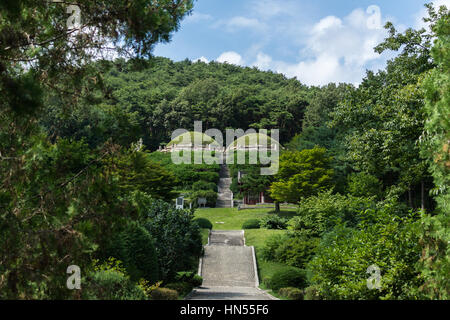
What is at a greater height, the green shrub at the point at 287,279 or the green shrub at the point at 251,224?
the green shrub at the point at 251,224

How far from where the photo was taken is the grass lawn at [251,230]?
20.5 meters

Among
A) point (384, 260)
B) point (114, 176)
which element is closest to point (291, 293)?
point (384, 260)

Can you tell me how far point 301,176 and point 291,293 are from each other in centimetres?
1618

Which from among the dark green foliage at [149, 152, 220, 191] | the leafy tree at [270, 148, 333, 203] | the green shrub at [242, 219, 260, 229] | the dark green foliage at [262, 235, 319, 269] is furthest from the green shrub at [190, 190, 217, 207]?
the dark green foliage at [262, 235, 319, 269]

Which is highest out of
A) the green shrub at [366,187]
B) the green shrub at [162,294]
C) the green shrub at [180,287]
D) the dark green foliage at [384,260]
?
the green shrub at [366,187]

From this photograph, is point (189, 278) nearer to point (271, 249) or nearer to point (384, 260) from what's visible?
point (271, 249)

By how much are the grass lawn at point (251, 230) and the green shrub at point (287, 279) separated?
0.49 metres

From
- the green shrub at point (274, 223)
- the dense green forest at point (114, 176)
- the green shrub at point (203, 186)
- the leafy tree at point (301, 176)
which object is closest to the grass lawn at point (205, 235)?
the green shrub at point (274, 223)

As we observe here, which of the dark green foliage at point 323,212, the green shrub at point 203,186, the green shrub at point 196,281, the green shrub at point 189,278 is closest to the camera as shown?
the green shrub at point 189,278

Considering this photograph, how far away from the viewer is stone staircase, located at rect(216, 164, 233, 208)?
3955 centimetres

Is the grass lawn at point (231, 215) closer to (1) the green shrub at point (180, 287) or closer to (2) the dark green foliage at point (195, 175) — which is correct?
(2) the dark green foliage at point (195, 175)

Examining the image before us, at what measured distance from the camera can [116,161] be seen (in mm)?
5801
